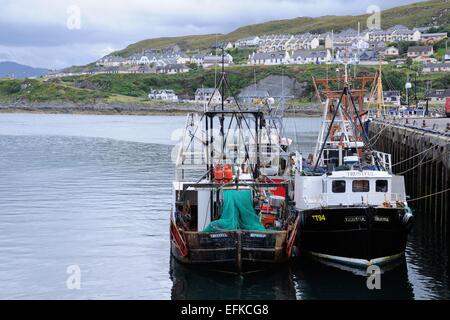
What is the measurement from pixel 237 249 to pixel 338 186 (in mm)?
5435

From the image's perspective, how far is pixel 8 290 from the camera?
24.0m

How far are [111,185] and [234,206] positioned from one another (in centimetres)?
2639

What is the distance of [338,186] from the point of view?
27.6 meters

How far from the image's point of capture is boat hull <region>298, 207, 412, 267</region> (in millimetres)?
26016

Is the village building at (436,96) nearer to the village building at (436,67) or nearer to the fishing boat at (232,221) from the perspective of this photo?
the village building at (436,67)

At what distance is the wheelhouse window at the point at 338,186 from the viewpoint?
2759 cm

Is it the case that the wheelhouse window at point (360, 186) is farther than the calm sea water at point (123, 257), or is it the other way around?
the wheelhouse window at point (360, 186)

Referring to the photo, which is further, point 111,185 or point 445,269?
point 111,185

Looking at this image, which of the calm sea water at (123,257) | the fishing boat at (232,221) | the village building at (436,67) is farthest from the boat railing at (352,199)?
the village building at (436,67)

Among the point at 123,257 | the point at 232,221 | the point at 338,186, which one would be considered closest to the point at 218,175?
the point at 232,221

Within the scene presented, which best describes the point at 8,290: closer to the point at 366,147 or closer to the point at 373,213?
the point at 373,213

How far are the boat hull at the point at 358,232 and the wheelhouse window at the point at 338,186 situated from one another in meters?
1.50

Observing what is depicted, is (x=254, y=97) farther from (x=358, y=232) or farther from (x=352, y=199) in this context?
(x=358, y=232)
